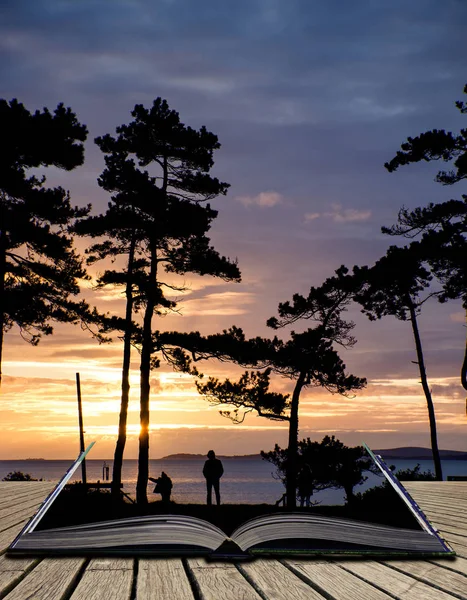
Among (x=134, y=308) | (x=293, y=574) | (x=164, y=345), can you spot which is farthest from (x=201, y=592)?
(x=134, y=308)

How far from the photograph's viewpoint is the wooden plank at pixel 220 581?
259cm

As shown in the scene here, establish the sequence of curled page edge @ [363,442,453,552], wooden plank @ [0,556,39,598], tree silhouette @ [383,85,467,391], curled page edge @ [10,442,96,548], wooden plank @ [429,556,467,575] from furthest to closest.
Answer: tree silhouette @ [383,85,467,391]
curled page edge @ [363,442,453,552]
curled page edge @ [10,442,96,548]
wooden plank @ [429,556,467,575]
wooden plank @ [0,556,39,598]

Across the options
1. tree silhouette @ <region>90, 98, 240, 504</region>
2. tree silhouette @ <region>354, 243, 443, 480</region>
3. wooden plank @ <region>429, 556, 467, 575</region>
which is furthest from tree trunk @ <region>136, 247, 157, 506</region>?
wooden plank @ <region>429, 556, 467, 575</region>

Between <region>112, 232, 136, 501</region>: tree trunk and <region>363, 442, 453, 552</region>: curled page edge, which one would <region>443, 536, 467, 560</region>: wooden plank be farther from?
<region>112, 232, 136, 501</region>: tree trunk

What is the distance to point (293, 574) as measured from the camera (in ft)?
9.89

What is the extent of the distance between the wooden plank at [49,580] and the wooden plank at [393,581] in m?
1.21

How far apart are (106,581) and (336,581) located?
3.41ft

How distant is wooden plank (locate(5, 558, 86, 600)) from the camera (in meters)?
2.61

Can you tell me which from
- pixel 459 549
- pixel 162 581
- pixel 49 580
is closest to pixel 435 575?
pixel 459 549

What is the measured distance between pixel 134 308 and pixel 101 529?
64.0 ft

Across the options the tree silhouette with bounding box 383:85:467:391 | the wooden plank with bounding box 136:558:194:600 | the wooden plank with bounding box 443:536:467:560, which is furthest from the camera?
the tree silhouette with bounding box 383:85:467:391

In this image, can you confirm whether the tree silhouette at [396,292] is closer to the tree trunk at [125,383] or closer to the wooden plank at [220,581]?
the tree trunk at [125,383]

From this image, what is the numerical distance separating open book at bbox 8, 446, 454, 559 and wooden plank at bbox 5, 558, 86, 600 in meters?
0.16

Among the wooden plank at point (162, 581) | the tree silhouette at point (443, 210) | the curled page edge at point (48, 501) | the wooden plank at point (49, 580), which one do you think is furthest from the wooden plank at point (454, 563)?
the tree silhouette at point (443, 210)
